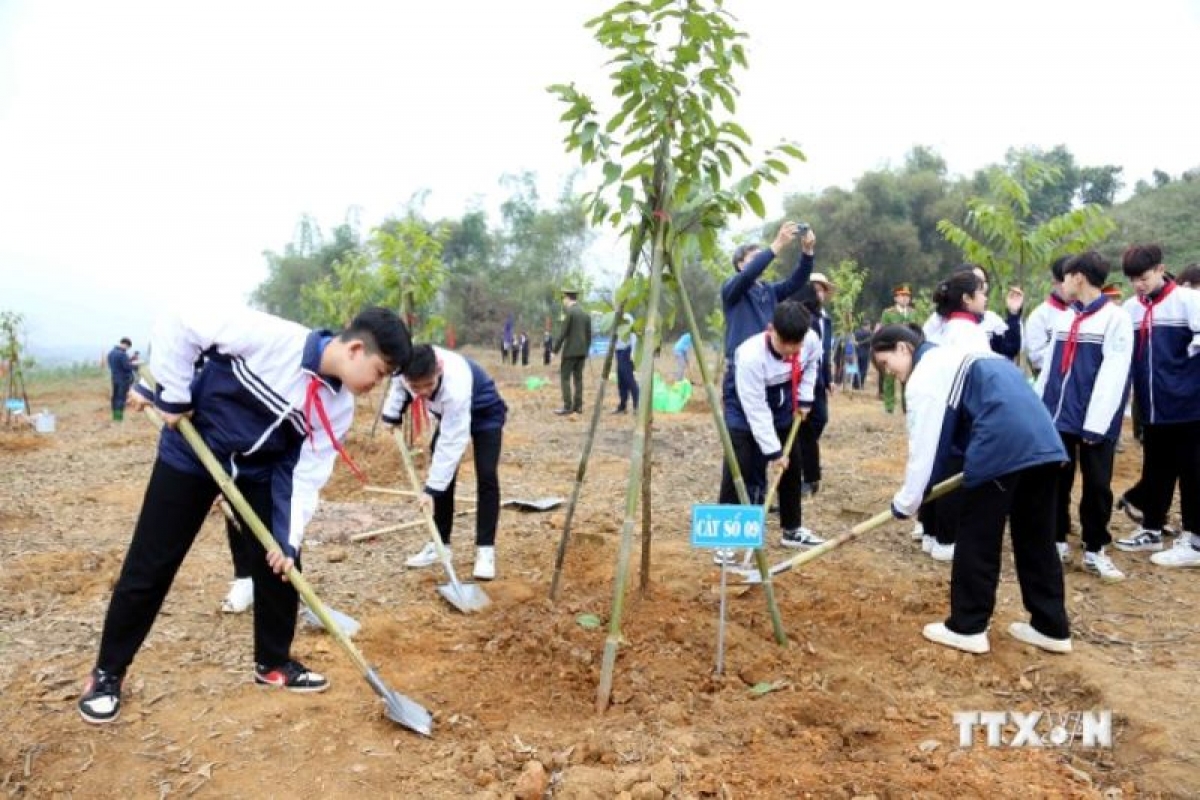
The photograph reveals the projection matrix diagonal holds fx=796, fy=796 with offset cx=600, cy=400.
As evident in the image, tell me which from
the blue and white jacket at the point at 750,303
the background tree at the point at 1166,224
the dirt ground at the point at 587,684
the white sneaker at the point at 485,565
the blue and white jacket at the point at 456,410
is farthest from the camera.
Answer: the background tree at the point at 1166,224

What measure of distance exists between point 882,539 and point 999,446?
7.63 ft

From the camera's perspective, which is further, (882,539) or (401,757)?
(882,539)

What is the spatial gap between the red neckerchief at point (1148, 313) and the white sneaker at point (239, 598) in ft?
18.2

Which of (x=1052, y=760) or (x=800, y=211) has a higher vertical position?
(x=800, y=211)

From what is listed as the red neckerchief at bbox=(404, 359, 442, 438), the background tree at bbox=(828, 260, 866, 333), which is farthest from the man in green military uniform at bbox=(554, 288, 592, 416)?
the background tree at bbox=(828, 260, 866, 333)

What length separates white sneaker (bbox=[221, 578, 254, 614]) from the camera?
4.17 metres

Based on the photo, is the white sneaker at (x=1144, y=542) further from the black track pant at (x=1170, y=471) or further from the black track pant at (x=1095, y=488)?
the black track pant at (x=1095, y=488)

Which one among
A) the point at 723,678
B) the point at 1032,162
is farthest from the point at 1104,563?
the point at 1032,162

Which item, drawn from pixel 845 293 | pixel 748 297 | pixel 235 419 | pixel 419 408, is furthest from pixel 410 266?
pixel 845 293

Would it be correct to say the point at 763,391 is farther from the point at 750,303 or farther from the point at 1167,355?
the point at 1167,355

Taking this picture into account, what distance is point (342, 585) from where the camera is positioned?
4.66 metres

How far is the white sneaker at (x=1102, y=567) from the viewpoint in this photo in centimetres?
473

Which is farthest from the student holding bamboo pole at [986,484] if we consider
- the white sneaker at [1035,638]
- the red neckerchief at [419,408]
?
the red neckerchief at [419,408]

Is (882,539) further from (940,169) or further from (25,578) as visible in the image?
(940,169)
